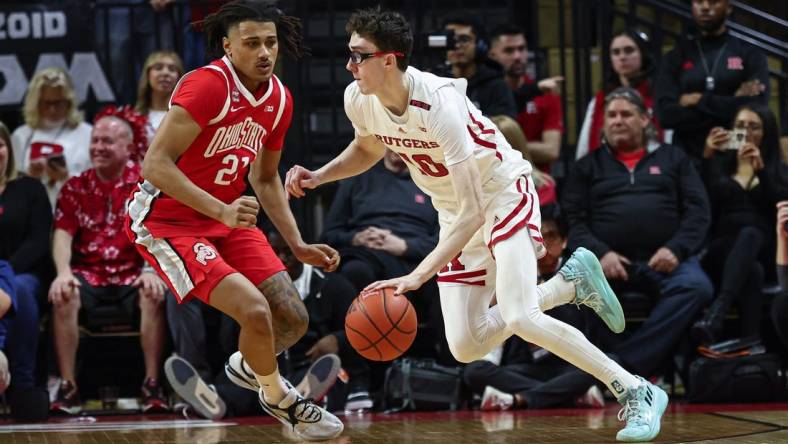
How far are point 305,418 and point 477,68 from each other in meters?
3.50

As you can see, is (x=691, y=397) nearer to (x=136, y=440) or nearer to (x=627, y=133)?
(x=627, y=133)

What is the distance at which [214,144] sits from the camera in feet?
19.4

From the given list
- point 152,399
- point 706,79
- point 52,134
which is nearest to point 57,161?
point 52,134

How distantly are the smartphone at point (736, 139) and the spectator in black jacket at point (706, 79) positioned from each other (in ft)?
0.96

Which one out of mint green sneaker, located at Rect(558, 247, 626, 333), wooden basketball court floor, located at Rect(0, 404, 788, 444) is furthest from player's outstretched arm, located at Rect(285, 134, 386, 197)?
wooden basketball court floor, located at Rect(0, 404, 788, 444)

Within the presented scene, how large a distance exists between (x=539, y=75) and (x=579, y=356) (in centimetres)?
420

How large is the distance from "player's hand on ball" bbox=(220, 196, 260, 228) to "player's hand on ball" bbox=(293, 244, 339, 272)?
571 mm

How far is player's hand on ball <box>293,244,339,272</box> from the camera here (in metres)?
6.09

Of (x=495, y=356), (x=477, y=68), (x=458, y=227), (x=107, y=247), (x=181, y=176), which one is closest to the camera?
(x=458, y=227)

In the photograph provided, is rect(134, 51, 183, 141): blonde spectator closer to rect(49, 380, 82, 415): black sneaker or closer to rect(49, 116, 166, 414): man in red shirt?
rect(49, 116, 166, 414): man in red shirt

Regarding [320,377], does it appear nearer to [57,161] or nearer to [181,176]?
[181,176]

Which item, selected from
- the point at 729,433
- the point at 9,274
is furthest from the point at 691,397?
the point at 9,274

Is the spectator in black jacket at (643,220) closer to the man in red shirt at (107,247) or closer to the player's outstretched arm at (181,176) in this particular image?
the man in red shirt at (107,247)

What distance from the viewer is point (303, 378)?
24.5ft
